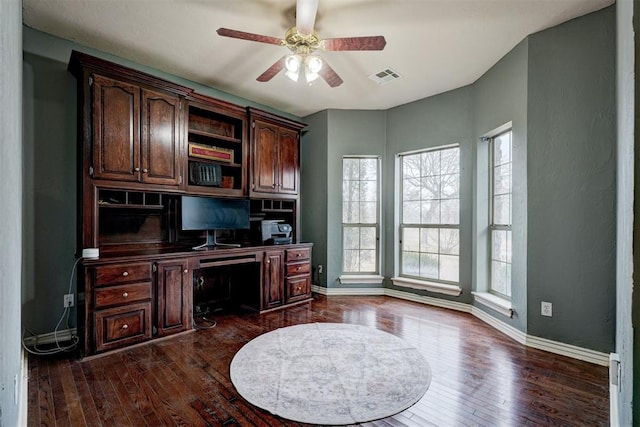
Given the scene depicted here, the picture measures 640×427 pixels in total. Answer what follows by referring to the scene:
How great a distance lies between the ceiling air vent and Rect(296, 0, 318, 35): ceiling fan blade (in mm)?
1395

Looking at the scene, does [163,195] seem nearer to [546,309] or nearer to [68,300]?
[68,300]

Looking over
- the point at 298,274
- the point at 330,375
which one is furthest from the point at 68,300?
the point at 330,375

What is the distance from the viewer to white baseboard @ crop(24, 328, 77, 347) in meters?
2.58

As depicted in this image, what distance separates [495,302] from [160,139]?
386 cm

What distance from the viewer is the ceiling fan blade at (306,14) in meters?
2.05

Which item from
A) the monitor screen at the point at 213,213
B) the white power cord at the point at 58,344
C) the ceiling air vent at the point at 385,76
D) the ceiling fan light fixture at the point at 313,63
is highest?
the ceiling air vent at the point at 385,76

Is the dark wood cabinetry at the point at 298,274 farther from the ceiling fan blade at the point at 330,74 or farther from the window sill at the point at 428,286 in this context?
the ceiling fan blade at the point at 330,74

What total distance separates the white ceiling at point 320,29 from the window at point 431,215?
1073 millimetres

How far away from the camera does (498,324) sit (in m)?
3.13

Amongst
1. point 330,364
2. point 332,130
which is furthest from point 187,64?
point 330,364

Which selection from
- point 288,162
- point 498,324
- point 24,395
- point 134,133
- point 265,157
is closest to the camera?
point 24,395

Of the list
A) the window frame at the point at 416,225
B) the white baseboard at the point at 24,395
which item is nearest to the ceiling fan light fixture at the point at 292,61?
the window frame at the point at 416,225

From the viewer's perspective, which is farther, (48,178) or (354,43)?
(48,178)

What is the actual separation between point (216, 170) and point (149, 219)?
3.01 ft
